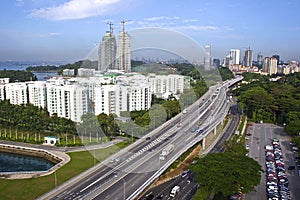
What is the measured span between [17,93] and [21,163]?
197 inches

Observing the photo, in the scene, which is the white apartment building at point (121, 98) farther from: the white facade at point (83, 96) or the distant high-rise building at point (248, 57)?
the distant high-rise building at point (248, 57)

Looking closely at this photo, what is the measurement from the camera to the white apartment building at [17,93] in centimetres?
1141

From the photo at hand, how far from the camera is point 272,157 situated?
7199mm

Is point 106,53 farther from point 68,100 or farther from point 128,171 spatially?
point 128,171

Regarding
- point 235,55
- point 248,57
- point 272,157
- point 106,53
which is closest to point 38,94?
point 106,53

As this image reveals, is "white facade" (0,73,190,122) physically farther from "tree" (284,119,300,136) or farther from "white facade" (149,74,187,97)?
"tree" (284,119,300,136)

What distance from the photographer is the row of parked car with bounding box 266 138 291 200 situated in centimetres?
515

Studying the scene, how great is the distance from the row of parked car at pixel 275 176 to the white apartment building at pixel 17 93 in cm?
922

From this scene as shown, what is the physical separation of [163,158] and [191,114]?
4707 mm

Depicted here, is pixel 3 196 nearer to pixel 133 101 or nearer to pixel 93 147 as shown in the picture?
pixel 93 147

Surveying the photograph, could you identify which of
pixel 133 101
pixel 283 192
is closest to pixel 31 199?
pixel 283 192

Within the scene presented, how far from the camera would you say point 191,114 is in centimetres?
1013

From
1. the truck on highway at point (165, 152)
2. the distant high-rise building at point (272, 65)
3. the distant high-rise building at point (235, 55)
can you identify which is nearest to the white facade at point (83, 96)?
the truck on highway at point (165, 152)

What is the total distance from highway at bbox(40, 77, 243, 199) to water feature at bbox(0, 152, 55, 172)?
187 cm
